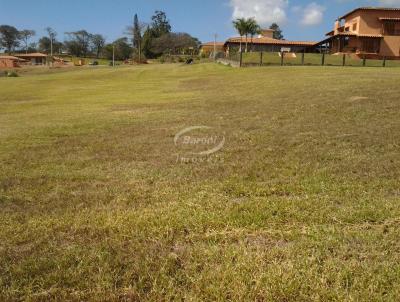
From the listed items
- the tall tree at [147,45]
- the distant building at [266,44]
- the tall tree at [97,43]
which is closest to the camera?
the distant building at [266,44]

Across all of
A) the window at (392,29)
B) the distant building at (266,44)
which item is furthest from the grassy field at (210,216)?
the distant building at (266,44)

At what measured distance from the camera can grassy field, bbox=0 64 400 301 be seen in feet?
12.6

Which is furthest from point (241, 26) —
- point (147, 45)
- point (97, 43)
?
point (97, 43)

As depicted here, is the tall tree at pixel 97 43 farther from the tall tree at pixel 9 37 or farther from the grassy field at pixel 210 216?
the grassy field at pixel 210 216

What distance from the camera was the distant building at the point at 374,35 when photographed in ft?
189

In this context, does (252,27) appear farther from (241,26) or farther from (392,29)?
(392,29)

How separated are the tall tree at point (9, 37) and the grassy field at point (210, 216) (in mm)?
159694

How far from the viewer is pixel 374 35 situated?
189ft

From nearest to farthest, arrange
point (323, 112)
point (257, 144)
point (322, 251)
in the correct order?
point (322, 251), point (257, 144), point (323, 112)

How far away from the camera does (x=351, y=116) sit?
12.2 m

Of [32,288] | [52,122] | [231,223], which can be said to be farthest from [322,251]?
[52,122]

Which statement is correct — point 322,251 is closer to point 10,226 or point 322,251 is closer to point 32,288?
point 32,288

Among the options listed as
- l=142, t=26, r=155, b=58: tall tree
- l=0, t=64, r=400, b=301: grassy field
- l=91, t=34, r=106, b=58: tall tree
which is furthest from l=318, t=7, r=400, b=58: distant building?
l=91, t=34, r=106, b=58: tall tree

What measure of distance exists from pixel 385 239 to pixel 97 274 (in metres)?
2.94
